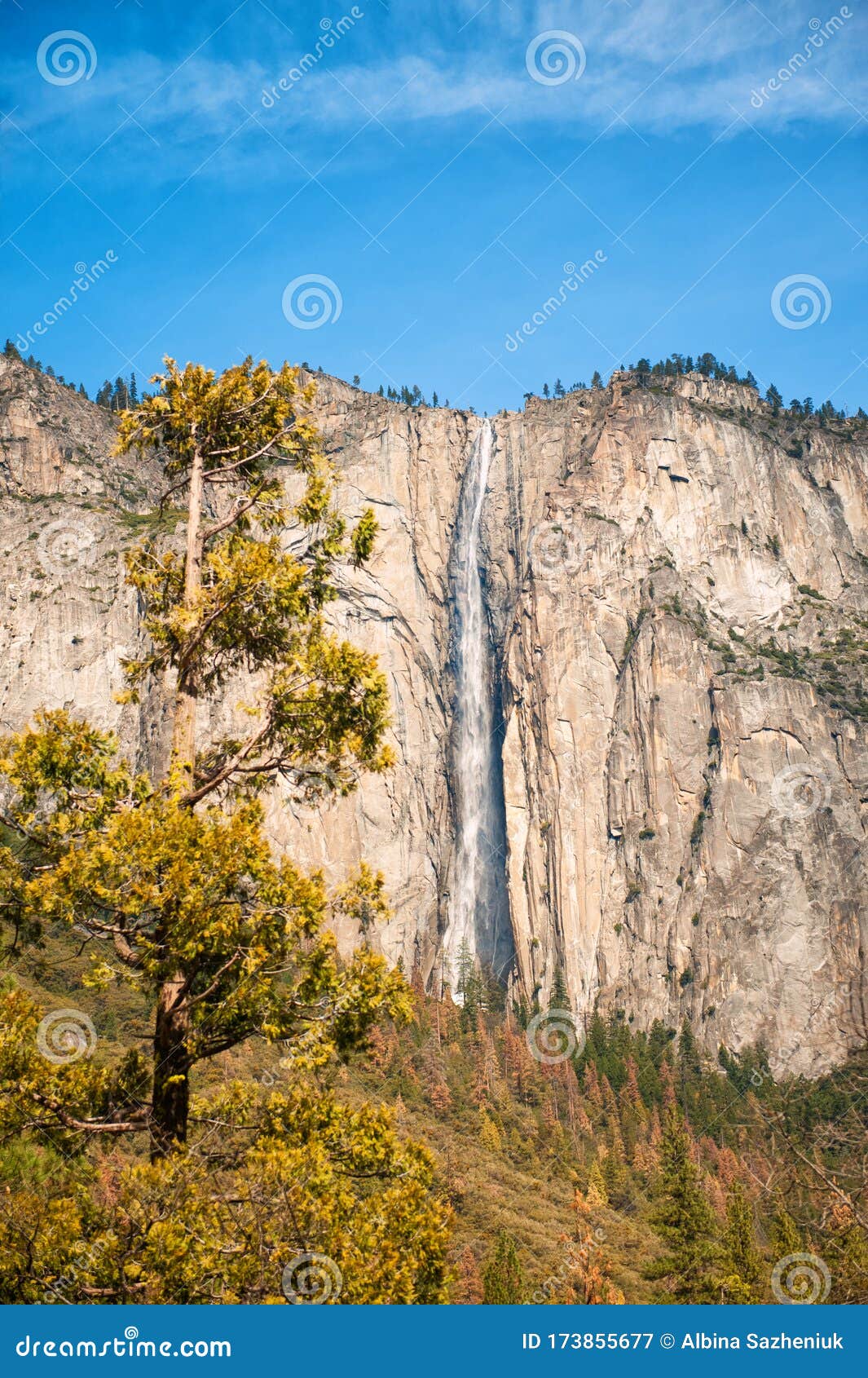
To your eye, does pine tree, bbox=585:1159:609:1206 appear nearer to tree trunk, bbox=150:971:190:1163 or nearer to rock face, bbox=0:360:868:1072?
rock face, bbox=0:360:868:1072

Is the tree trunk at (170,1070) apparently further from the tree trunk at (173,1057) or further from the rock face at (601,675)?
the rock face at (601,675)

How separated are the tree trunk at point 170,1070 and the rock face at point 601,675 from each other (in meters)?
110

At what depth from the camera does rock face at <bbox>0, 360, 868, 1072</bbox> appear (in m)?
128

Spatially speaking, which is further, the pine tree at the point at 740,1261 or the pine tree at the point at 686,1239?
the pine tree at the point at 686,1239

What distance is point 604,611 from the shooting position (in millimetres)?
143625

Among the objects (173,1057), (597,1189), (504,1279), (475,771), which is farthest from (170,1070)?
(475,771)

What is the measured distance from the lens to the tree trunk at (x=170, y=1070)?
10.7 metres

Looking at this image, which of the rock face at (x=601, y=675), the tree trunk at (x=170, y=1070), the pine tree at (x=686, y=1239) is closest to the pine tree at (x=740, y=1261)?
the pine tree at (x=686, y=1239)

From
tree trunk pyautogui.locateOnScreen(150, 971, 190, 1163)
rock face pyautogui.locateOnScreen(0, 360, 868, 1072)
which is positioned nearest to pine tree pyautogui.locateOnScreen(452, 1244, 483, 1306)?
tree trunk pyautogui.locateOnScreen(150, 971, 190, 1163)

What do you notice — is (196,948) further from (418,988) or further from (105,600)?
(105,600)

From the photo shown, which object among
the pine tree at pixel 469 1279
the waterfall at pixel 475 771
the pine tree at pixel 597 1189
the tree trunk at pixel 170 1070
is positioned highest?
the waterfall at pixel 475 771

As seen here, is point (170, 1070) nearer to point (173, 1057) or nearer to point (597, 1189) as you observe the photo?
point (173, 1057)

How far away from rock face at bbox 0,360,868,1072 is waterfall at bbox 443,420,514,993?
1.20m

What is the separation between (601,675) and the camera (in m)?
141
